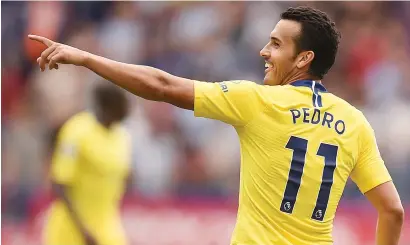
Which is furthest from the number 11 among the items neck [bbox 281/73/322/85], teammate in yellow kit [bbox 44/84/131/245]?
teammate in yellow kit [bbox 44/84/131/245]

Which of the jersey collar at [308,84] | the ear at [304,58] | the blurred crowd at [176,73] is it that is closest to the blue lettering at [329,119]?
the jersey collar at [308,84]

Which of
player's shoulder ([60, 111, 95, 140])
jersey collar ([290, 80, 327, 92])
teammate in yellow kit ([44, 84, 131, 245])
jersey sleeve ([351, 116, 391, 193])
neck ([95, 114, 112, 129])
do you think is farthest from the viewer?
neck ([95, 114, 112, 129])

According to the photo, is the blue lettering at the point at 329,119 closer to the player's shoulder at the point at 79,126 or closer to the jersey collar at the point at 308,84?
the jersey collar at the point at 308,84

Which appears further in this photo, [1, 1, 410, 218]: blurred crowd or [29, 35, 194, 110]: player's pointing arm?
A: [1, 1, 410, 218]: blurred crowd

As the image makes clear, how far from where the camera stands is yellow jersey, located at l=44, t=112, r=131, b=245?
7605 mm

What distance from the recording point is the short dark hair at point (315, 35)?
13.2 feet

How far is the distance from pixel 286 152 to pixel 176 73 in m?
6.98

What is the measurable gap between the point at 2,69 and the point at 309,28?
791 centimetres

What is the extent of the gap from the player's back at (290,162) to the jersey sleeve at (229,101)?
0.04m

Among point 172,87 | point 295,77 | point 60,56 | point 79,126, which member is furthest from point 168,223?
point 60,56

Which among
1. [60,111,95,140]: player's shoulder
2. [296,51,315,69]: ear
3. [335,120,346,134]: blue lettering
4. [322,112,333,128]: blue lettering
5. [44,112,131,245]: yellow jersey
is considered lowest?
[44,112,131,245]: yellow jersey

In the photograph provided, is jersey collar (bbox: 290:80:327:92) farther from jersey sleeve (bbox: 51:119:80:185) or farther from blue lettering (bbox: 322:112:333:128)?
jersey sleeve (bbox: 51:119:80:185)

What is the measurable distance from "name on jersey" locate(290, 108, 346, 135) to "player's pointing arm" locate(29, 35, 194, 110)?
495 millimetres

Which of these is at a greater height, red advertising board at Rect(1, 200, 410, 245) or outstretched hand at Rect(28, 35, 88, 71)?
outstretched hand at Rect(28, 35, 88, 71)
